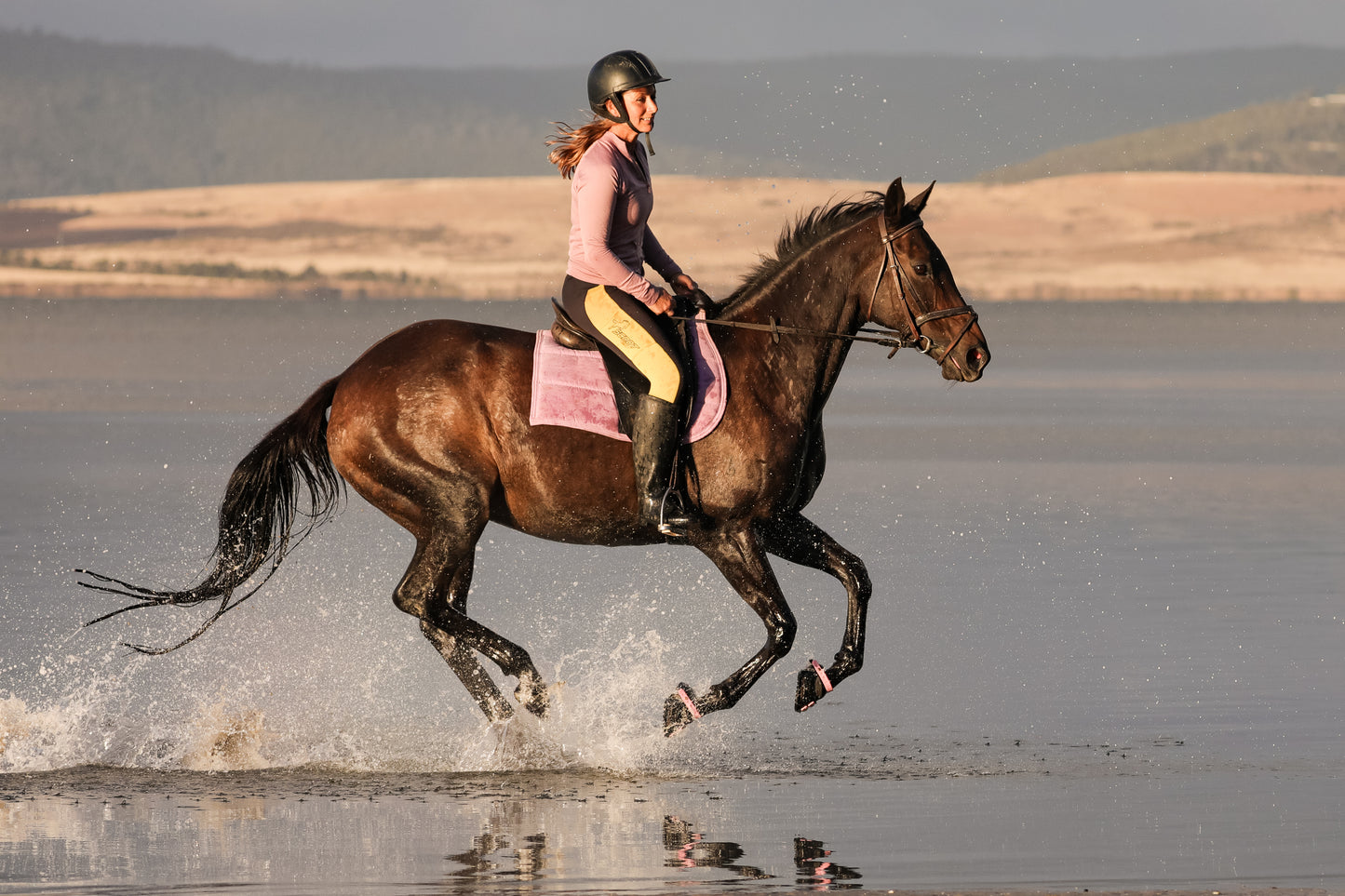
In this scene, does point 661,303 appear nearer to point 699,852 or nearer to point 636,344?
point 636,344

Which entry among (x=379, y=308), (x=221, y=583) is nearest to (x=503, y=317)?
(x=379, y=308)

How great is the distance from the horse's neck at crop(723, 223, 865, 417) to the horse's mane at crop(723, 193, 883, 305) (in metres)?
0.04

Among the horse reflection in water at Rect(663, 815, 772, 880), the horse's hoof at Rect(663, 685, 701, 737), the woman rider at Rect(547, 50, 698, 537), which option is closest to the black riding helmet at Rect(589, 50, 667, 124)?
the woman rider at Rect(547, 50, 698, 537)

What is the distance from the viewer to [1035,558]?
15.8 meters

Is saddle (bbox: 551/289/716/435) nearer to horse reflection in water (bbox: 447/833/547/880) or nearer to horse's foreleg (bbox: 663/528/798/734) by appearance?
horse's foreleg (bbox: 663/528/798/734)

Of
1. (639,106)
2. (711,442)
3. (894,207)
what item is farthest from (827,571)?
(639,106)

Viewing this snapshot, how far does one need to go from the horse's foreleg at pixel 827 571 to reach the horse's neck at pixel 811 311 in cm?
58

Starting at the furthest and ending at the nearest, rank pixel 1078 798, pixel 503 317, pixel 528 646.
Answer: pixel 503 317 < pixel 528 646 < pixel 1078 798

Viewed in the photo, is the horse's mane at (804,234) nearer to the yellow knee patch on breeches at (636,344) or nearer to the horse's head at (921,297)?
the horse's head at (921,297)

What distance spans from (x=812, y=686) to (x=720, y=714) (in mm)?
1013

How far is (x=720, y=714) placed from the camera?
413 inches

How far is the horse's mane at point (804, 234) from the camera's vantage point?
9.89 metres

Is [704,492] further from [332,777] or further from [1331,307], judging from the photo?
[1331,307]

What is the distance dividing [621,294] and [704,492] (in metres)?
0.94
